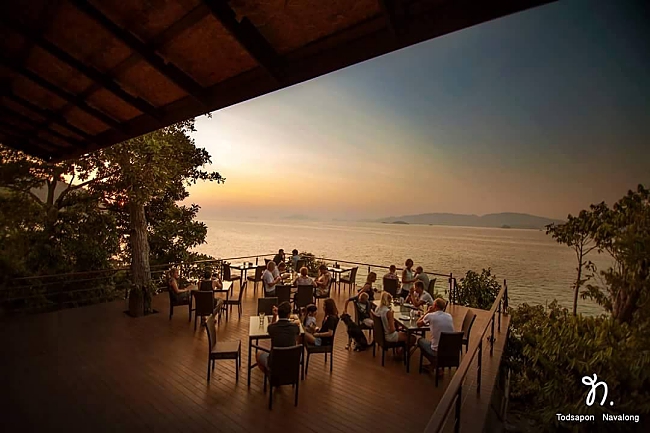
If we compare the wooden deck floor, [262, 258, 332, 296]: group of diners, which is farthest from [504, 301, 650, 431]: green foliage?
[262, 258, 332, 296]: group of diners

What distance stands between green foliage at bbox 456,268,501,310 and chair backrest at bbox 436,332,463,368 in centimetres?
702

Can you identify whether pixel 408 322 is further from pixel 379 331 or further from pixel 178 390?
pixel 178 390

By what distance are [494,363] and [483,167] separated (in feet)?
152

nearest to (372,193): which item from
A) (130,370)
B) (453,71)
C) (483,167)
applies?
(483,167)

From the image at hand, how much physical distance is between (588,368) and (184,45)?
684cm

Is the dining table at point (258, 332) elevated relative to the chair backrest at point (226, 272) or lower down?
lower down

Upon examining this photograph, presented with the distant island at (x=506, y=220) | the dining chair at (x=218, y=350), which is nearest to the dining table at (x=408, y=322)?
the dining chair at (x=218, y=350)

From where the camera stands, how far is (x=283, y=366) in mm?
4094

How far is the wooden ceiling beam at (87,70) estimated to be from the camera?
2.96m

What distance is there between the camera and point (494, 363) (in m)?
5.62

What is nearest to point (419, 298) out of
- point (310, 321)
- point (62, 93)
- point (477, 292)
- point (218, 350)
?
point (310, 321)

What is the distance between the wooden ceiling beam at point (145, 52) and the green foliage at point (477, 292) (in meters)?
10.6

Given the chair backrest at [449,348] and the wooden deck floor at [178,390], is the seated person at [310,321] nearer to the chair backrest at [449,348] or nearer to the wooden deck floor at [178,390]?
the wooden deck floor at [178,390]

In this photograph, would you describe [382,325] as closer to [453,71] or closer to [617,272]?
[617,272]
